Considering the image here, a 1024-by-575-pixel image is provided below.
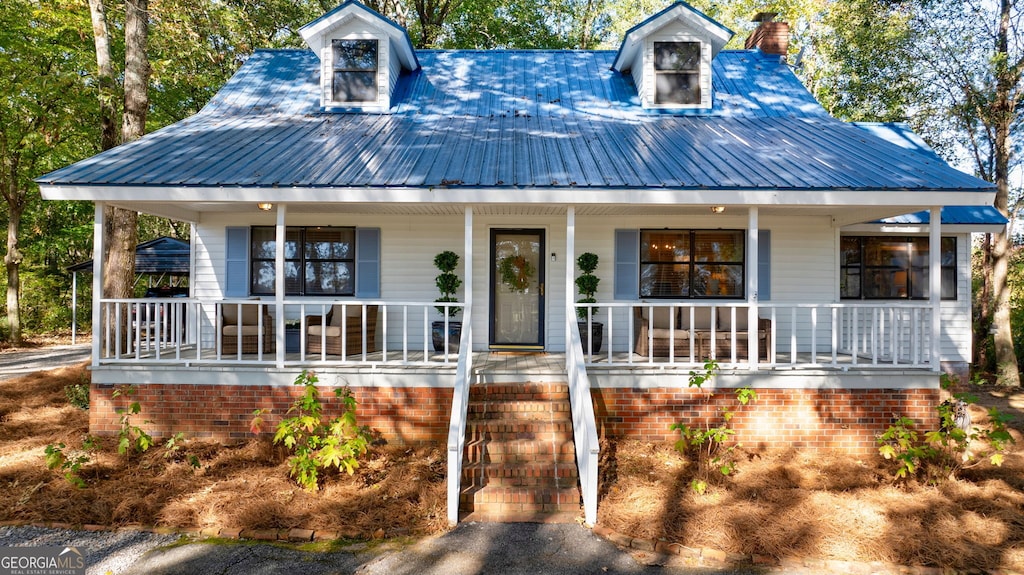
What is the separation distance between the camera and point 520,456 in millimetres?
5746

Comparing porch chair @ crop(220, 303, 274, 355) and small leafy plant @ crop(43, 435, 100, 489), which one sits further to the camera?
porch chair @ crop(220, 303, 274, 355)

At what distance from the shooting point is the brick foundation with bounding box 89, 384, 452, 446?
6648 millimetres

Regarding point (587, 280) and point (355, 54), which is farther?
point (355, 54)

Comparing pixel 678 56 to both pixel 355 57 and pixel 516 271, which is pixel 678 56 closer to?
pixel 516 271

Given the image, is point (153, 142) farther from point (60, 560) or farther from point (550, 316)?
point (550, 316)

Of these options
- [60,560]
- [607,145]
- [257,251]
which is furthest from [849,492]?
[257,251]

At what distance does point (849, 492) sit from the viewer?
5465 mm

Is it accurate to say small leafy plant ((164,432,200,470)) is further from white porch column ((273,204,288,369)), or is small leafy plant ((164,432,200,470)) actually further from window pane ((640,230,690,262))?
window pane ((640,230,690,262))

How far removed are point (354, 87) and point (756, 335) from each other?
797cm

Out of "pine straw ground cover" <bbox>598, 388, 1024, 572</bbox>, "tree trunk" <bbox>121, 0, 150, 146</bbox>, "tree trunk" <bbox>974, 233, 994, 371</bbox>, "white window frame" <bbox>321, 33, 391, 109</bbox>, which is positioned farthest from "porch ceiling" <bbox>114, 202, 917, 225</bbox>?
"tree trunk" <bbox>974, 233, 994, 371</bbox>

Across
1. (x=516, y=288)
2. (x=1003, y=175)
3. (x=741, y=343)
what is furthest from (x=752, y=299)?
(x=1003, y=175)

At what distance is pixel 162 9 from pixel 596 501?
12120mm

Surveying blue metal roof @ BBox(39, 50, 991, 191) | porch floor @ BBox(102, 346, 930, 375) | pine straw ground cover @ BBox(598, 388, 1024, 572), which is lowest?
pine straw ground cover @ BBox(598, 388, 1024, 572)

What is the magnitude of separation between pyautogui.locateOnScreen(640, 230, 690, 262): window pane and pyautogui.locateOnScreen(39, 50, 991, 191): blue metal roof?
4.95 ft
